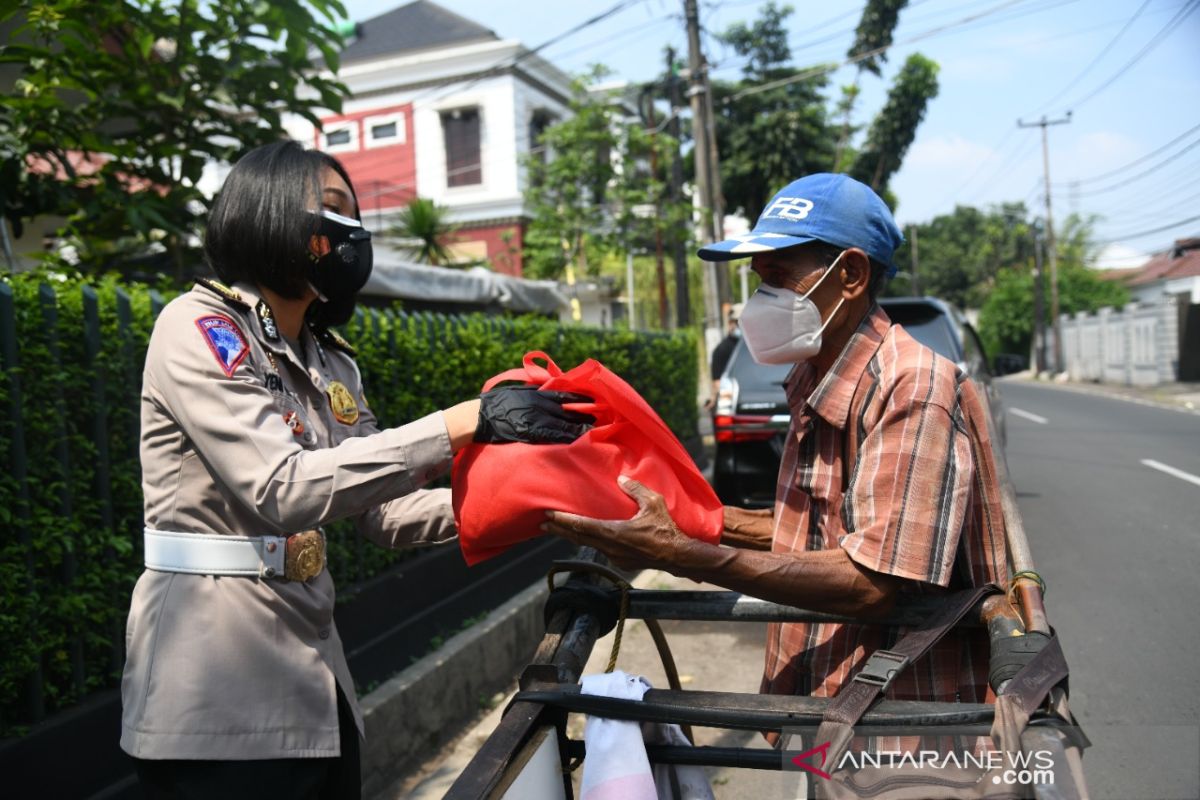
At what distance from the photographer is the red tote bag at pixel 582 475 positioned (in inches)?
60.2

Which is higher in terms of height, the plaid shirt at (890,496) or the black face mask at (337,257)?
the black face mask at (337,257)

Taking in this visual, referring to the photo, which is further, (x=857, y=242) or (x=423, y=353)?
(x=423, y=353)

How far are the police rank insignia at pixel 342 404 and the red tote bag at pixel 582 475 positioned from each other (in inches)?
20.0

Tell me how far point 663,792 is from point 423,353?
3369 millimetres

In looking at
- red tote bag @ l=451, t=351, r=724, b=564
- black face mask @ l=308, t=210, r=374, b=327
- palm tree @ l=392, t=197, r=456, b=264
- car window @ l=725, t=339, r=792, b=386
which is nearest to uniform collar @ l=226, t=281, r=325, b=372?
black face mask @ l=308, t=210, r=374, b=327

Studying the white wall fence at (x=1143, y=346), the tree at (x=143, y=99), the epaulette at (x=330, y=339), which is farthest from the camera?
the white wall fence at (x=1143, y=346)

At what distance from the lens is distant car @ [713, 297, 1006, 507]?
6.16 metres

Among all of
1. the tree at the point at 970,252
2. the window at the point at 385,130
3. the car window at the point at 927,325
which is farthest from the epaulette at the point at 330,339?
the tree at the point at 970,252

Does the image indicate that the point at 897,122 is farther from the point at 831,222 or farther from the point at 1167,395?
the point at 831,222

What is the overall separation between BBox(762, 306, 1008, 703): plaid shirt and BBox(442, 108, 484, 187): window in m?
24.3

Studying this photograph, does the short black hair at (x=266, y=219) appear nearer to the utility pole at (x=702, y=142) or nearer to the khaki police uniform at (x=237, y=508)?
the khaki police uniform at (x=237, y=508)

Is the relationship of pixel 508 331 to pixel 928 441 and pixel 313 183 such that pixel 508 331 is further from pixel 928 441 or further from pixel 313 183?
pixel 928 441

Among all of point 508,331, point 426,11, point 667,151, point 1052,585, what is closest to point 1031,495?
point 1052,585

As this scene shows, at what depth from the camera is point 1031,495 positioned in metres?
7.96
